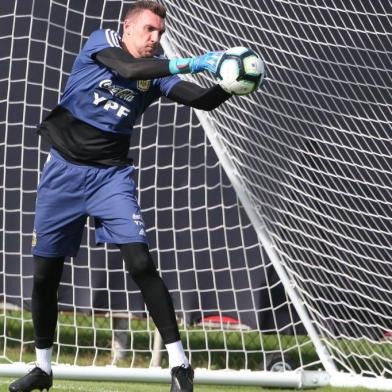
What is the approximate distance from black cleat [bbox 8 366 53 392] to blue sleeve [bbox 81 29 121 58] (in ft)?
4.32

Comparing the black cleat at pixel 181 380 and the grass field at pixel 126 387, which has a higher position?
the black cleat at pixel 181 380

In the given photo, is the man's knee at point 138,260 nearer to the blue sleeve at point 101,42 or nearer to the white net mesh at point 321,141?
the blue sleeve at point 101,42

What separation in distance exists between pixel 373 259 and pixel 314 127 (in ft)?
2.44

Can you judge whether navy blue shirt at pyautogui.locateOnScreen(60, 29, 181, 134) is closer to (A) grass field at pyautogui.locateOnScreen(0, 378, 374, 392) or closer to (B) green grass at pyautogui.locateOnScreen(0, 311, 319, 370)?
(A) grass field at pyautogui.locateOnScreen(0, 378, 374, 392)

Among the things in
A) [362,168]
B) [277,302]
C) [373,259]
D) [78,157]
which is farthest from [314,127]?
[78,157]

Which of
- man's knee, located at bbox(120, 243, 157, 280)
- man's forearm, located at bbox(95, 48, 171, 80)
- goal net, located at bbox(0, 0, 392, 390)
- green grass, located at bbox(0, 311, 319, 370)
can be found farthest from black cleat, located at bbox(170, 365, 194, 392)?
green grass, located at bbox(0, 311, 319, 370)

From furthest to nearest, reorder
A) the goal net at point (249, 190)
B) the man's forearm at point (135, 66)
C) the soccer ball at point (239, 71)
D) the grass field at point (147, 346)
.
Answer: the grass field at point (147, 346) < the goal net at point (249, 190) < the man's forearm at point (135, 66) < the soccer ball at point (239, 71)

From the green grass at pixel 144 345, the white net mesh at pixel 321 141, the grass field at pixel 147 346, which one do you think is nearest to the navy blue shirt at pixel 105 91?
the white net mesh at pixel 321 141

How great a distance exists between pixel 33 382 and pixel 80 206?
75cm

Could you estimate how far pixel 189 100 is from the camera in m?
4.33

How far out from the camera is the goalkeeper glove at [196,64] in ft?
12.8

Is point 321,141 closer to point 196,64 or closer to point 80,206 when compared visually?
point 80,206

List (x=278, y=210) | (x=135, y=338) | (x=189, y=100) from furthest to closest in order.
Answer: (x=135, y=338) → (x=278, y=210) → (x=189, y=100)

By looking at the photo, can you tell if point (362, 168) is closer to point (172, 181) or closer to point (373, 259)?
point (373, 259)
